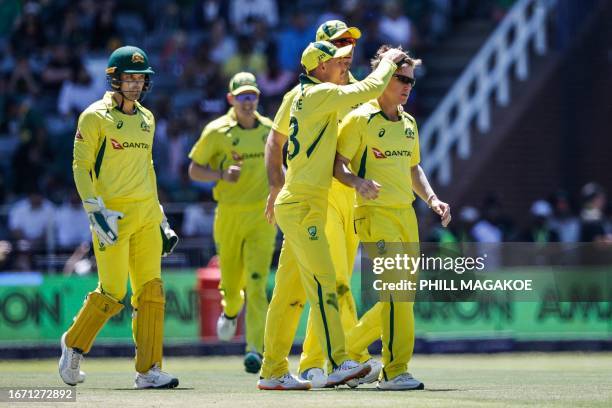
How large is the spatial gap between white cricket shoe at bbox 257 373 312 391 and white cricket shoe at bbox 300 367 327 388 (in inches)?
3.9

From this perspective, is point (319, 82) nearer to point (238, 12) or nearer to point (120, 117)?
point (120, 117)

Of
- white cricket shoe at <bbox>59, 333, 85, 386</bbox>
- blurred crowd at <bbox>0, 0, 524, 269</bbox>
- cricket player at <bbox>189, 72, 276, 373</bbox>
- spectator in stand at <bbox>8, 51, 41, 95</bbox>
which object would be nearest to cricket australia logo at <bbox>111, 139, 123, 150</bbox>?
white cricket shoe at <bbox>59, 333, 85, 386</bbox>

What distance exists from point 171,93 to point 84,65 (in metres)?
1.58

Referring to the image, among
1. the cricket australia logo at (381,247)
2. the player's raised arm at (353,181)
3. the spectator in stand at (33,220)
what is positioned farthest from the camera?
the spectator in stand at (33,220)

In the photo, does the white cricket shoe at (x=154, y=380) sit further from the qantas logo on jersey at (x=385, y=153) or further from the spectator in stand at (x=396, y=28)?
the spectator in stand at (x=396, y=28)

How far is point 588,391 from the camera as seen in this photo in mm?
12742

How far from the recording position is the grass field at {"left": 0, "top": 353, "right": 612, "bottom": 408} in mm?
11672

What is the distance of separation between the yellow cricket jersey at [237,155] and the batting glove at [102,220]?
3591mm

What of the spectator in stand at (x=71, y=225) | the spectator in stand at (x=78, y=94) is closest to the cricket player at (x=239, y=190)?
the spectator in stand at (x=71, y=225)

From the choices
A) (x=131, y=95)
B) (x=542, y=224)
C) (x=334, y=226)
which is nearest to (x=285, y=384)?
(x=334, y=226)

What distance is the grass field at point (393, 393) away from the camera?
11672mm

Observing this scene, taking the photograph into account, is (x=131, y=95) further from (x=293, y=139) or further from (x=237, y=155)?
(x=237, y=155)

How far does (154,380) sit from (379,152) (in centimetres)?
268

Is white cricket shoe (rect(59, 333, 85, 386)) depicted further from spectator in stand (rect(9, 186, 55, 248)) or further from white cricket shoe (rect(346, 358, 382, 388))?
spectator in stand (rect(9, 186, 55, 248))
